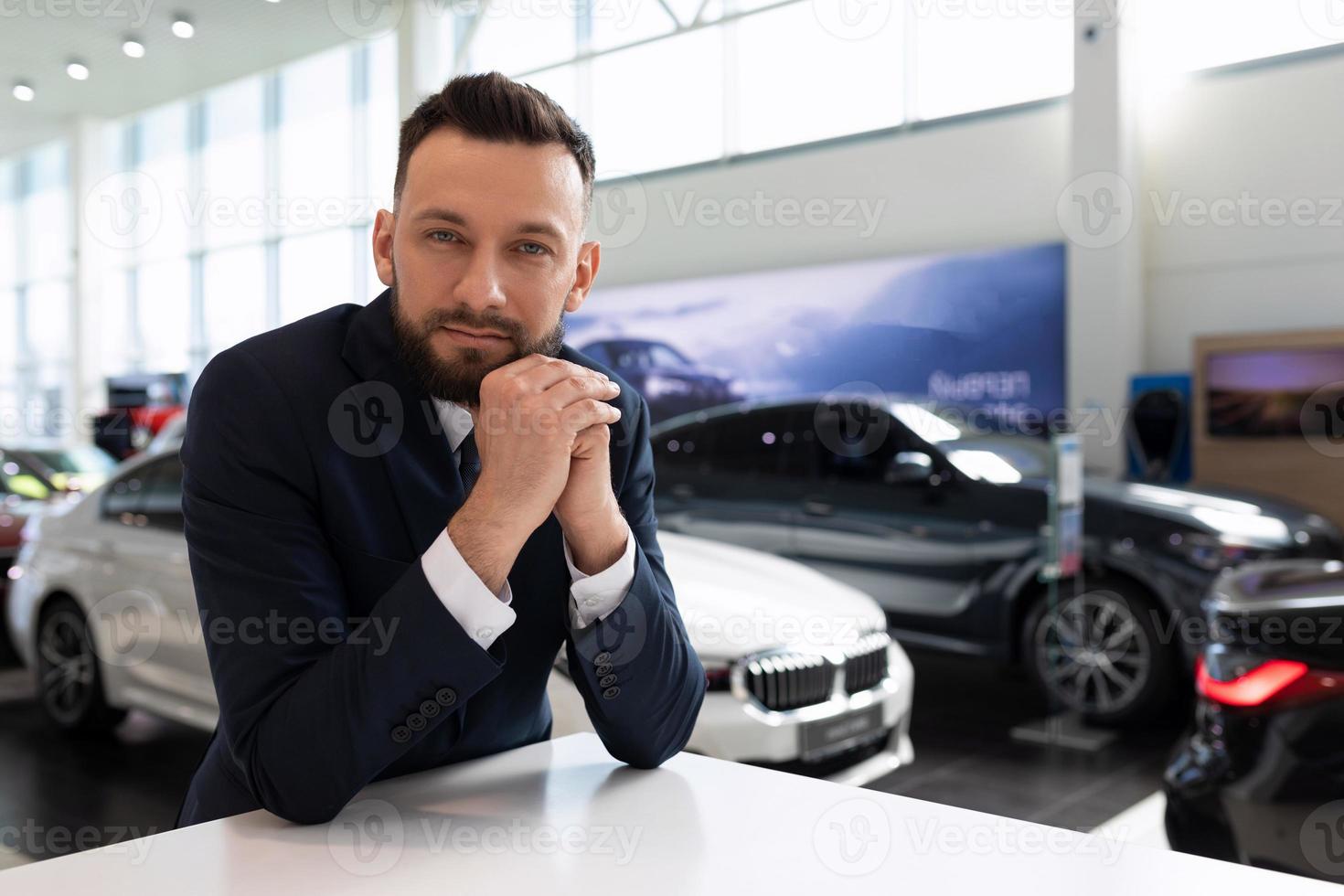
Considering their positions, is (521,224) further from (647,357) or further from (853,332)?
(647,357)

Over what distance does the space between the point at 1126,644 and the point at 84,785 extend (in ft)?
13.0

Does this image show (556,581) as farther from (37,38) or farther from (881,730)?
(37,38)

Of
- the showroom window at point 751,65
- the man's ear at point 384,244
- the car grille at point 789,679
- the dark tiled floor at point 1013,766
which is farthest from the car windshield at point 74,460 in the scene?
the man's ear at point 384,244

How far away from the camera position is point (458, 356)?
4.19ft

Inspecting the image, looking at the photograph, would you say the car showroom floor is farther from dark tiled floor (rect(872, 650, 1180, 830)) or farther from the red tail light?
the red tail light

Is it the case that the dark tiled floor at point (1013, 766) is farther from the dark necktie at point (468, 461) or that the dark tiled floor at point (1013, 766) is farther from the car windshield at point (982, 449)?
the dark necktie at point (468, 461)

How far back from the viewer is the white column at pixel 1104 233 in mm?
7789

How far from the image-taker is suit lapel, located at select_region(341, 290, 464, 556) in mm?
1320

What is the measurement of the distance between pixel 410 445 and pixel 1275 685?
1.68 meters

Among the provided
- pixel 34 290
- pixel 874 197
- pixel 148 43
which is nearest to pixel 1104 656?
pixel 874 197

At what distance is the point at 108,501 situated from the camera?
430 cm

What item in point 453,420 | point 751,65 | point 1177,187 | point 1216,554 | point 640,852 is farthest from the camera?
point 751,65

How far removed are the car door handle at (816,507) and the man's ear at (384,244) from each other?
4.03m

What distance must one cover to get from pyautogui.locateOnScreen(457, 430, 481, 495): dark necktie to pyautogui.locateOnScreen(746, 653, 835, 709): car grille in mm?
1721
